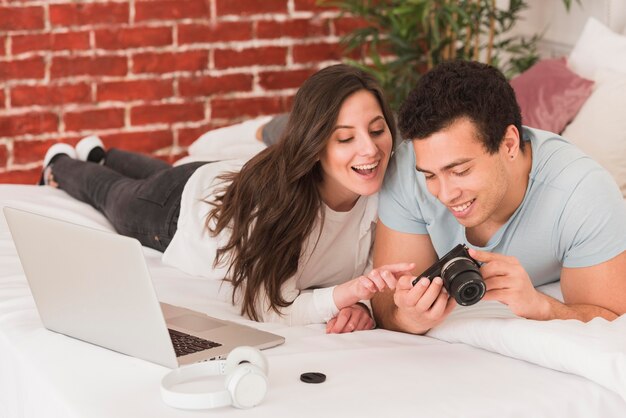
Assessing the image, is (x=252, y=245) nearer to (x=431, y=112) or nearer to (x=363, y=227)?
(x=363, y=227)

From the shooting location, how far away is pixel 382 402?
4.43 feet

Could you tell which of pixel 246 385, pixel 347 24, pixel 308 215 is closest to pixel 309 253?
pixel 308 215

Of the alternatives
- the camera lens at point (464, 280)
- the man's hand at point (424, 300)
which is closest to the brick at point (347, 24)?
the man's hand at point (424, 300)

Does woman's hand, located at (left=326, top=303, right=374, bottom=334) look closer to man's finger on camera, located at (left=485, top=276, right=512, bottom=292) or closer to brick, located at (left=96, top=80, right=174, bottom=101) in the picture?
man's finger on camera, located at (left=485, top=276, right=512, bottom=292)

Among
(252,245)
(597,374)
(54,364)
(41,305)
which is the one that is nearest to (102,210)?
(252,245)


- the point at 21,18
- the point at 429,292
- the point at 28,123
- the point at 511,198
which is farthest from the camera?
the point at 28,123

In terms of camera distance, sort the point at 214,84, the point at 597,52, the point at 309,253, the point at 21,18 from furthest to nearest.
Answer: the point at 214,84
the point at 21,18
the point at 597,52
the point at 309,253

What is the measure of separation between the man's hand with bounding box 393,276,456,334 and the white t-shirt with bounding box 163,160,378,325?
0.23 meters

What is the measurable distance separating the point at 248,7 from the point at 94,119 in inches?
29.1

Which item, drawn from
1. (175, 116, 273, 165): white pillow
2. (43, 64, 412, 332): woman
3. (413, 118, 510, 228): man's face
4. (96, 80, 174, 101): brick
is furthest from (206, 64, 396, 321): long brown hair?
(96, 80, 174, 101): brick

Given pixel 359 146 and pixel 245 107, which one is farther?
pixel 245 107

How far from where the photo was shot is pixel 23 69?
3373 millimetres

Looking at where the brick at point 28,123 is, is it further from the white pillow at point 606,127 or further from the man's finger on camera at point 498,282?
the man's finger on camera at point 498,282

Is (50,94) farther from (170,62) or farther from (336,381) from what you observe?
(336,381)
